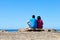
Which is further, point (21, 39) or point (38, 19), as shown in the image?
point (38, 19)

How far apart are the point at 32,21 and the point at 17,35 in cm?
400

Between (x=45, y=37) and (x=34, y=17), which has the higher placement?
(x=34, y=17)

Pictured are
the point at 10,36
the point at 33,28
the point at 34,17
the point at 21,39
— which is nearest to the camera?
the point at 21,39

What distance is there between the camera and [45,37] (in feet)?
21.6

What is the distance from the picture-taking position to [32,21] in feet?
35.2

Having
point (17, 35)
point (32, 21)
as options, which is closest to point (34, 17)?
point (32, 21)

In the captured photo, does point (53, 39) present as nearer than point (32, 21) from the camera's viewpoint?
Yes

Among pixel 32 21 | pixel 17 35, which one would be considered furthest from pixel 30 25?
pixel 17 35

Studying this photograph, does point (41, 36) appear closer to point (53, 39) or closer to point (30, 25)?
point (53, 39)

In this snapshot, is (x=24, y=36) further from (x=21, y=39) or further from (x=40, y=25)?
(x=40, y=25)

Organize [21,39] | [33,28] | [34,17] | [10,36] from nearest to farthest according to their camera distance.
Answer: [21,39]
[10,36]
[33,28]
[34,17]

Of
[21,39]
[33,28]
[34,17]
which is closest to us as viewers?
[21,39]

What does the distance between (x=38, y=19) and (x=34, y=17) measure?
0.30m

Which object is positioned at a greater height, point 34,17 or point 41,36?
point 34,17
